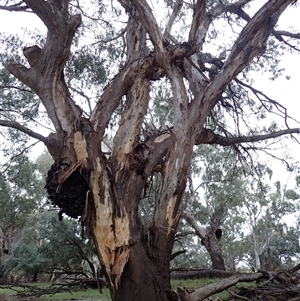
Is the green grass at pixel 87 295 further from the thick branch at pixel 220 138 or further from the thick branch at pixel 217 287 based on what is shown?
the thick branch at pixel 220 138

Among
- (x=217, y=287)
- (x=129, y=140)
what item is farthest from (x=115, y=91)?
→ (x=217, y=287)

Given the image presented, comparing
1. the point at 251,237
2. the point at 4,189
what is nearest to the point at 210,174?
the point at 4,189

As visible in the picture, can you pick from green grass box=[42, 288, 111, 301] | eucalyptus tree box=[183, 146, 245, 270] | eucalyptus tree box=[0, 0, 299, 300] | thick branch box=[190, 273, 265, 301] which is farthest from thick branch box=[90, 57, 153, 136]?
eucalyptus tree box=[183, 146, 245, 270]

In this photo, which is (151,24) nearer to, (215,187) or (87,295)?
(87,295)

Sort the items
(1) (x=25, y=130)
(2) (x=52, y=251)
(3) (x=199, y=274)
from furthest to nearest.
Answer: (2) (x=52, y=251) < (3) (x=199, y=274) < (1) (x=25, y=130)

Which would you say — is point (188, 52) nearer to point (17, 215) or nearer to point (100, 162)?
point (100, 162)

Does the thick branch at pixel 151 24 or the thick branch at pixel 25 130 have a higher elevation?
the thick branch at pixel 151 24

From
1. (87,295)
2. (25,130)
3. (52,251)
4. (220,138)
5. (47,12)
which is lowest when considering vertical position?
(87,295)

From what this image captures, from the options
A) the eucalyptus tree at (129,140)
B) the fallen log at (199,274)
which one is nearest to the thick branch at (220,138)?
the eucalyptus tree at (129,140)

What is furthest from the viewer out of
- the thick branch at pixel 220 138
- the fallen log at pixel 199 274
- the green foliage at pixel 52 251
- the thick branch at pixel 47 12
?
the green foliage at pixel 52 251

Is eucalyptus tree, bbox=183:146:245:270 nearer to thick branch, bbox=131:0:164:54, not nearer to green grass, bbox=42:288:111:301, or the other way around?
green grass, bbox=42:288:111:301

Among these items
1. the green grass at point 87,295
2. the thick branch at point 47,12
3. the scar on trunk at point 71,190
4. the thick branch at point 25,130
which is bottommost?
the green grass at point 87,295

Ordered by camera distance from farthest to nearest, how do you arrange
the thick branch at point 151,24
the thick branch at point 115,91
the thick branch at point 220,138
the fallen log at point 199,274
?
the fallen log at point 199,274
the thick branch at point 220,138
the thick branch at point 151,24
the thick branch at point 115,91

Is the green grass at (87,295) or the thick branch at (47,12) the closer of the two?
the thick branch at (47,12)
